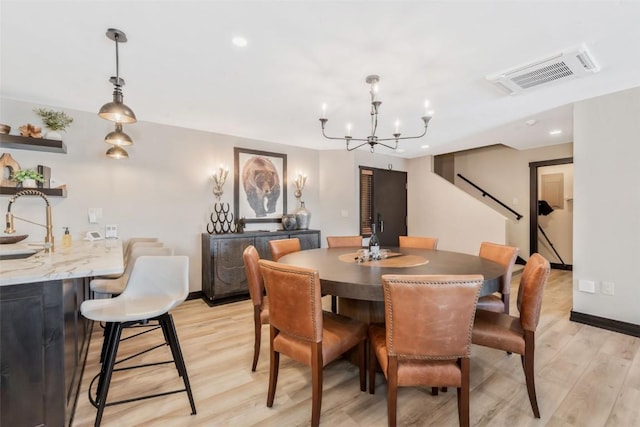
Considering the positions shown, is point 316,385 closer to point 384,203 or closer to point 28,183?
point 28,183

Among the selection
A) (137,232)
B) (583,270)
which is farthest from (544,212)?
(137,232)

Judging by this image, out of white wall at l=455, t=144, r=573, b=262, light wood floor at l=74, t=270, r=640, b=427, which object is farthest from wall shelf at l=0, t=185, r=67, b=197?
white wall at l=455, t=144, r=573, b=262

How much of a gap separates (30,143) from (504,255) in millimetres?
4617

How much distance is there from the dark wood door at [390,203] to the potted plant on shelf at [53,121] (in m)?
4.65

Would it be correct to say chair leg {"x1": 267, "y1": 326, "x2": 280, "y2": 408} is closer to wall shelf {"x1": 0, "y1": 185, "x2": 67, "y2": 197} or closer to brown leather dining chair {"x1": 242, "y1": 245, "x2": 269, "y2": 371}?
brown leather dining chair {"x1": 242, "y1": 245, "x2": 269, "y2": 371}

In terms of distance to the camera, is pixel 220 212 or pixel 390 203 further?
pixel 390 203

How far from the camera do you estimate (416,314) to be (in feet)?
4.64

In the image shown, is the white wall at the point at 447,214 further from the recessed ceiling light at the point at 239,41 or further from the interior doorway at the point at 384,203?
the recessed ceiling light at the point at 239,41

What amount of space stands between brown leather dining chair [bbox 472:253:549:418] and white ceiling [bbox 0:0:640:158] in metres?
1.54

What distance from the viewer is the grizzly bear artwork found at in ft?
14.7

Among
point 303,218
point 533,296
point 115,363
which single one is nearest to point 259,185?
point 303,218

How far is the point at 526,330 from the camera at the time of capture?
1729 mm

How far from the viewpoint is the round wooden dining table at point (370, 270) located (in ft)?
5.42

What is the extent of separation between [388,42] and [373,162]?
3.77 m
